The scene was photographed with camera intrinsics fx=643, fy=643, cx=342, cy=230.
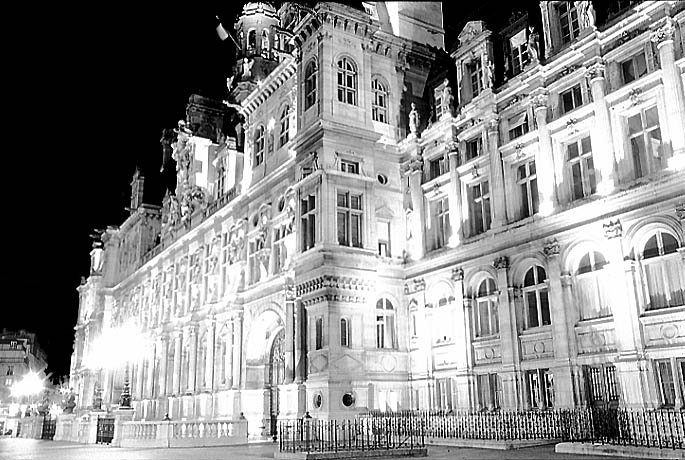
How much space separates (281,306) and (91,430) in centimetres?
1315

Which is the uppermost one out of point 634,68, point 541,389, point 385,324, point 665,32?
point 665,32

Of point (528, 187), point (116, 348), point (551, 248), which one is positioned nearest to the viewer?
point (551, 248)

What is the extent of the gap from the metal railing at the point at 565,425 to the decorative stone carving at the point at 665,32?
39.6 ft

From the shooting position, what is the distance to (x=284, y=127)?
3747 centimetres

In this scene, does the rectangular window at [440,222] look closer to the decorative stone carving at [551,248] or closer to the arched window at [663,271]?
the decorative stone carving at [551,248]

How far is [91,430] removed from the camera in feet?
119

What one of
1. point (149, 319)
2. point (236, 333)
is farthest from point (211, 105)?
point (236, 333)

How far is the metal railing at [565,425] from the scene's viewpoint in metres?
18.4

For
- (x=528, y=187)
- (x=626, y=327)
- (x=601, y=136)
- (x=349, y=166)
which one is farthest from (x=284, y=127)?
(x=626, y=327)

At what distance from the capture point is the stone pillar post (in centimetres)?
3117

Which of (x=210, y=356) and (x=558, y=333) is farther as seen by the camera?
(x=210, y=356)

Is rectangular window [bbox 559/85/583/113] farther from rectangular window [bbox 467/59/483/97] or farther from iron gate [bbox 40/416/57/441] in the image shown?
iron gate [bbox 40/416/57/441]

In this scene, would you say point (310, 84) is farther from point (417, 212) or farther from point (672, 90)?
point (672, 90)

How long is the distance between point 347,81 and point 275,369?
1699 centimetres
